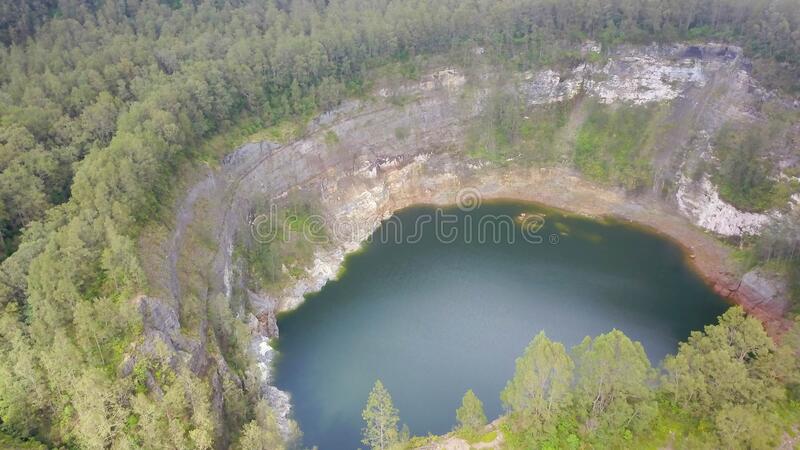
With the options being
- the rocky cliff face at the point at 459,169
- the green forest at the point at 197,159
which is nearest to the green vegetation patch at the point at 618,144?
the rocky cliff face at the point at 459,169

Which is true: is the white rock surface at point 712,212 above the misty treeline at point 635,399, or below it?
below

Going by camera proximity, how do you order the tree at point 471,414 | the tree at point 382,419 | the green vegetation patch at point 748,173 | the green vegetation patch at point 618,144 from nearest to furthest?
1. the tree at point 471,414
2. the tree at point 382,419
3. the green vegetation patch at point 748,173
4. the green vegetation patch at point 618,144

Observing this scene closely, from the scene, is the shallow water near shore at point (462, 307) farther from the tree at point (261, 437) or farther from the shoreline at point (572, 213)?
the tree at point (261, 437)

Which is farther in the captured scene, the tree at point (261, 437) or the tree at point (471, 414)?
the tree at point (471, 414)

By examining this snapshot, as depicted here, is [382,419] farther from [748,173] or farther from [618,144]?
[618,144]

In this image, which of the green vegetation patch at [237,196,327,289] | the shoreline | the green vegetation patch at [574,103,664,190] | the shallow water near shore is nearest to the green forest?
the green vegetation patch at [574,103,664,190]

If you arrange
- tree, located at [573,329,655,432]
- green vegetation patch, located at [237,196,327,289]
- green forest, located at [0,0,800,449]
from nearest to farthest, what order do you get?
tree, located at [573,329,655,432] < green forest, located at [0,0,800,449] < green vegetation patch, located at [237,196,327,289]

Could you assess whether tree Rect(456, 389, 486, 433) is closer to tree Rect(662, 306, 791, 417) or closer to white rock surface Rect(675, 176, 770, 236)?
tree Rect(662, 306, 791, 417)
